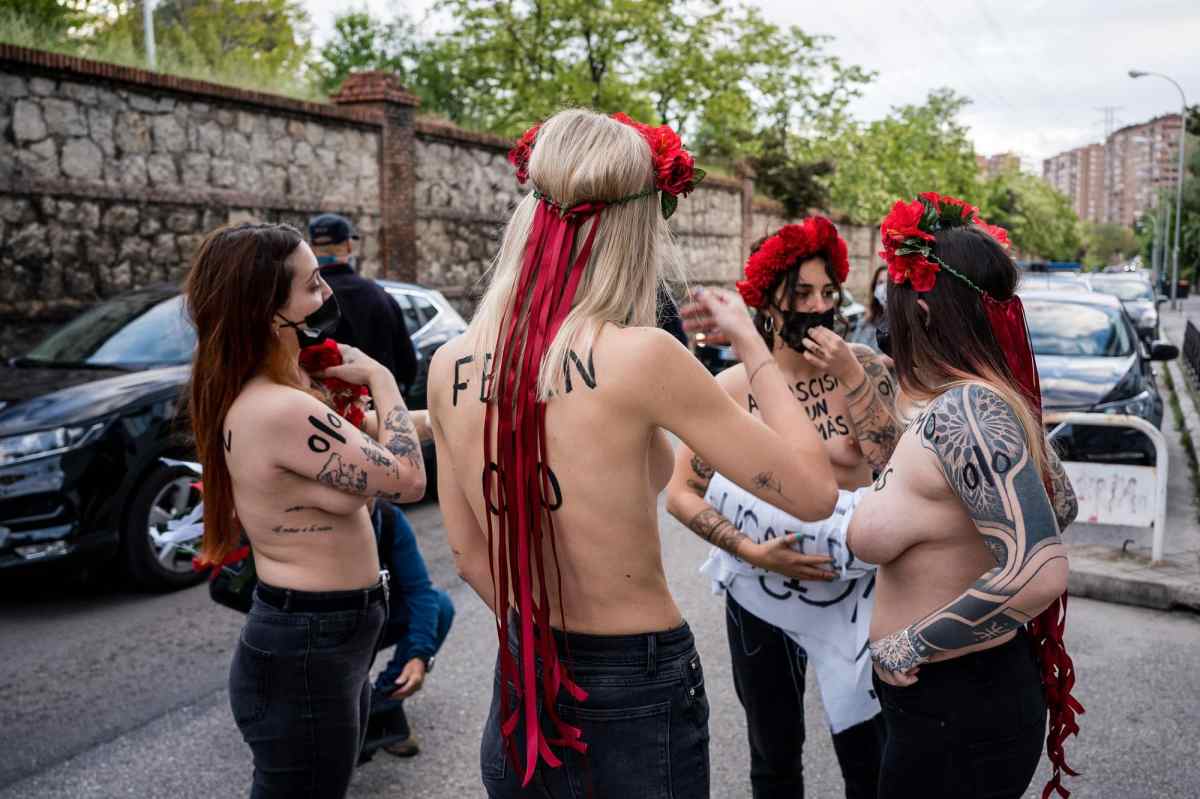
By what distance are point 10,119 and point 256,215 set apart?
A: 9.75 ft

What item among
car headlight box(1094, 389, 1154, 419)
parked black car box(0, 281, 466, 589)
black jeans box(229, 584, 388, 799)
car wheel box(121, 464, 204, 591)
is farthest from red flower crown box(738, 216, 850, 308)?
car headlight box(1094, 389, 1154, 419)

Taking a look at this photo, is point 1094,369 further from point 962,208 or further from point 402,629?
point 962,208

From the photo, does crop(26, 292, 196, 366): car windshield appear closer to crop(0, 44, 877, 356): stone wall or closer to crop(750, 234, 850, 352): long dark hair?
crop(0, 44, 877, 356): stone wall

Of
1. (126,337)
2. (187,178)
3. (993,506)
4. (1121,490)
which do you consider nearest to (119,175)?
(187,178)

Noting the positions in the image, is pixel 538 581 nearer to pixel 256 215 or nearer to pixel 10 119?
pixel 10 119

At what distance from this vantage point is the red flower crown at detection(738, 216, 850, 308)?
3.15 metres

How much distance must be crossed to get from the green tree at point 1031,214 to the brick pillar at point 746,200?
3035 centimetres

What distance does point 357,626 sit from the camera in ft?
8.45

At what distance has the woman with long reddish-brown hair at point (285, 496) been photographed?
8.07ft

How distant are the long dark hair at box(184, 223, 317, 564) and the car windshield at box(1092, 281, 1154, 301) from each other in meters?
25.5

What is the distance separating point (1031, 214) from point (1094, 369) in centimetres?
7145

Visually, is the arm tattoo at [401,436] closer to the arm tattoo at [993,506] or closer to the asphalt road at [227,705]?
the arm tattoo at [993,506]

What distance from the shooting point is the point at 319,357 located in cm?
277

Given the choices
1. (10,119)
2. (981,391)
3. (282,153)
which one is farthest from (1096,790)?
(282,153)
